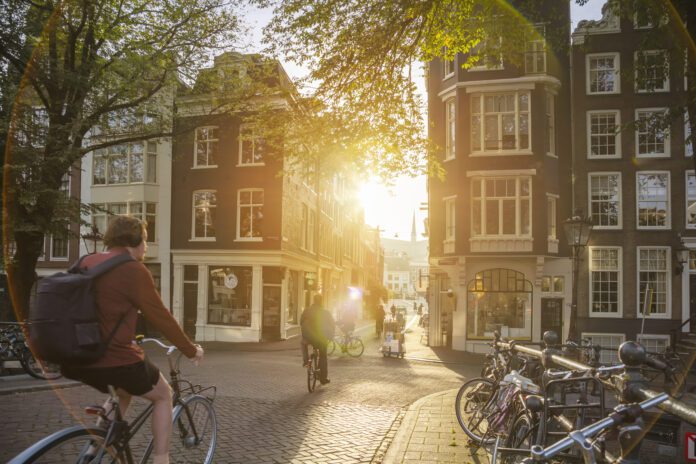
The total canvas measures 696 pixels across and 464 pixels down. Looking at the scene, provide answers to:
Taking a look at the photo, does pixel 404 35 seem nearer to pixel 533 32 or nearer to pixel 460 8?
pixel 460 8

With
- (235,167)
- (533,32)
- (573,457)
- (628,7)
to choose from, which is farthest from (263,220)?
(573,457)

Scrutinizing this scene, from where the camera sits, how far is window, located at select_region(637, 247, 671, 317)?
82.2 feet

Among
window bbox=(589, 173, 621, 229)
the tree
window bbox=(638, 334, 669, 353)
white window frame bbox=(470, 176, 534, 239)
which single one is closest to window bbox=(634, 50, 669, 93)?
the tree

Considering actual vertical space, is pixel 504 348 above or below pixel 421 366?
above

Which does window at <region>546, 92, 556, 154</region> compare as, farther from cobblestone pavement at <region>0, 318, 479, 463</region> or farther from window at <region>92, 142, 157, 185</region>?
window at <region>92, 142, 157, 185</region>

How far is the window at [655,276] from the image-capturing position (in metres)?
25.0

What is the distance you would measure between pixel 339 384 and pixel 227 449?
6.50 metres

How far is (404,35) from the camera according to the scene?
385 inches

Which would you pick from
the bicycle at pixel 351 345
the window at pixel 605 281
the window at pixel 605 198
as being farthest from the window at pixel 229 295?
the window at pixel 605 198

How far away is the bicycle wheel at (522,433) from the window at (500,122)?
67.2 feet

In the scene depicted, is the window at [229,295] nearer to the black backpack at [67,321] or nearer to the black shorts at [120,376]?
the black shorts at [120,376]

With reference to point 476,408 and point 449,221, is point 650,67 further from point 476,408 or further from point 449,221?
point 449,221

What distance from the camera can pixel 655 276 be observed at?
83.1ft

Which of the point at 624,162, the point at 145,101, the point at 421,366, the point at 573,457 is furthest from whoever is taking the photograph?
the point at 624,162
